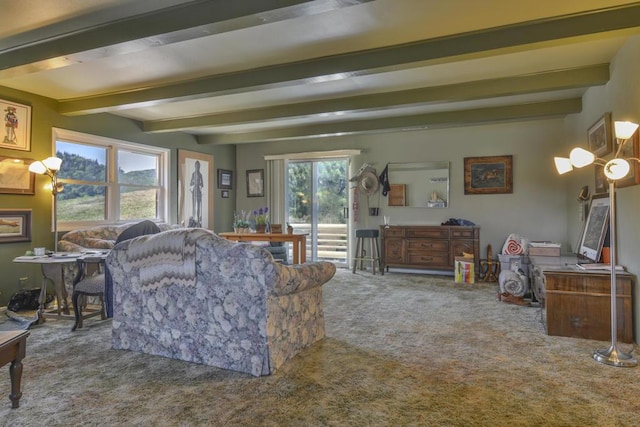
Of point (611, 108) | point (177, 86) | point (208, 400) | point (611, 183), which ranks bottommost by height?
point (208, 400)

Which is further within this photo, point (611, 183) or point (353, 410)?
point (611, 183)

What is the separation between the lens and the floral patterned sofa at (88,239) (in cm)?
478

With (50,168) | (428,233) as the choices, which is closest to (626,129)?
(428,233)

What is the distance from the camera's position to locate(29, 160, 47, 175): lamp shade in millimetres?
4391

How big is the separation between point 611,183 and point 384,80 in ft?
7.88

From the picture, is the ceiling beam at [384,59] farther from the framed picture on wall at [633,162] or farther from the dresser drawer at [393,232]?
the dresser drawer at [393,232]

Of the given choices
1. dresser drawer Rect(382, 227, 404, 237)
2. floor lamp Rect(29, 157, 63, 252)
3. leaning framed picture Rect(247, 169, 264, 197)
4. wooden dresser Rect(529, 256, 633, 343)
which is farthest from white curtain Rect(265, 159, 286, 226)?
wooden dresser Rect(529, 256, 633, 343)

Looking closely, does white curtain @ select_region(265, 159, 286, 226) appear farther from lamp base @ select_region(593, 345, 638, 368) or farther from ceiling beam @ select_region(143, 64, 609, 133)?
lamp base @ select_region(593, 345, 638, 368)

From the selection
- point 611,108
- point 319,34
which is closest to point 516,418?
point 319,34

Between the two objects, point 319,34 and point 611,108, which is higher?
point 319,34

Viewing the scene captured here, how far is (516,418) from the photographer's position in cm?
204

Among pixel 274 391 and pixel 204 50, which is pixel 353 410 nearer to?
pixel 274 391

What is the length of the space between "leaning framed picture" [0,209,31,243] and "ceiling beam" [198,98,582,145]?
11.7 ft

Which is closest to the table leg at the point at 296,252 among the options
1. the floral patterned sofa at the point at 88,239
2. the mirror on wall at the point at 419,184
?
the mirror on wall at the point at 419,184
